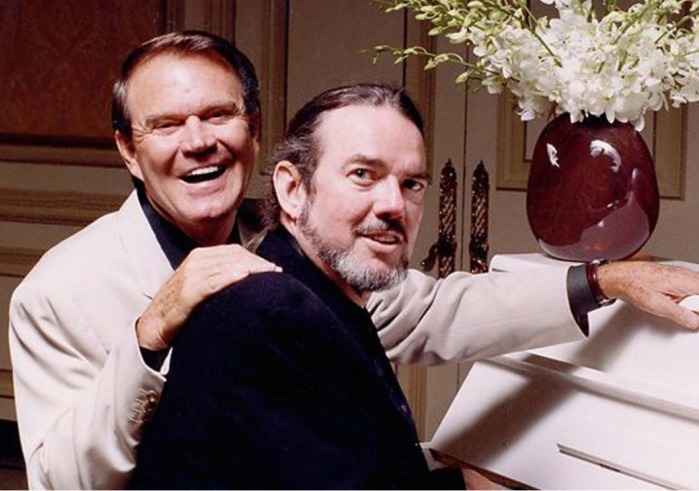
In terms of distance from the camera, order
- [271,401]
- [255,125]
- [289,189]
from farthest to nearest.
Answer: [255,125] < [289,189] < [271,401]

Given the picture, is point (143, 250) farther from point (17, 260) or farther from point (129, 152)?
point (17, 260)

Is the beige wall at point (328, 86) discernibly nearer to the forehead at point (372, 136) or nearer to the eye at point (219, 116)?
the eye at point (219, 116)

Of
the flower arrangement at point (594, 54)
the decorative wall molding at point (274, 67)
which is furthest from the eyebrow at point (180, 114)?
the decorative wall molding at point (274, 67)

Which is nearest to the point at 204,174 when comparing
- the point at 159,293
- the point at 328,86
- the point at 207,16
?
the point at 159,293

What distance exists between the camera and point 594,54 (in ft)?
6.50

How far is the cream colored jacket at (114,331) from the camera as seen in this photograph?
1.76 metres

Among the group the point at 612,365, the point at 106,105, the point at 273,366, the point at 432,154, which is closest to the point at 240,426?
the point at 273,366

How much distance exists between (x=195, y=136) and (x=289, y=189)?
1.35 feet

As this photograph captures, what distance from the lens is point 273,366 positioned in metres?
1.47

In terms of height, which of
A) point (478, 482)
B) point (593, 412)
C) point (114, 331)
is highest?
point (114, 331)

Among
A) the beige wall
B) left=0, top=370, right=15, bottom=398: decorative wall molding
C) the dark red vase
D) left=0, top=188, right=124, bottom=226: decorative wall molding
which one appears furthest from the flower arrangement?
left=0, top=370, right=15, bottom=398: decorative wall molding

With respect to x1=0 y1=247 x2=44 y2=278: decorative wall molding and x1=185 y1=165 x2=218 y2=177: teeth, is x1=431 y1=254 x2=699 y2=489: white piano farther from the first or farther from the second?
x1=0 y1=247 x2=44 y2=278: decorative wall molding

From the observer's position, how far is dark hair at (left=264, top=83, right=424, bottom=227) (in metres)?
1.73

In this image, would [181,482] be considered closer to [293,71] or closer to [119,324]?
[119,324]
